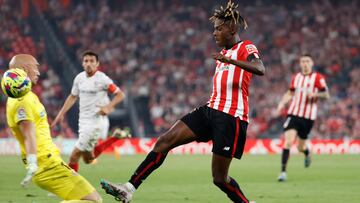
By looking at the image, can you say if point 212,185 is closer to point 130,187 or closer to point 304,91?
→ point 304,91

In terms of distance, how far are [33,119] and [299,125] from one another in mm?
11297

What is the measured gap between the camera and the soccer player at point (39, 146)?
7.55 metres

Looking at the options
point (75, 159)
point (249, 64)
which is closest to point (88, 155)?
point (75, 159)

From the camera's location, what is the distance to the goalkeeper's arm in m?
7.37

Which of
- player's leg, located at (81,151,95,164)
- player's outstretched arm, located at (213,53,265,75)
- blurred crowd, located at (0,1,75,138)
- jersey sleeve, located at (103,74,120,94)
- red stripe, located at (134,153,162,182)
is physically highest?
blurred crowd, located at (0,1,75,138)

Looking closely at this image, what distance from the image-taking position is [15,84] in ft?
24.3

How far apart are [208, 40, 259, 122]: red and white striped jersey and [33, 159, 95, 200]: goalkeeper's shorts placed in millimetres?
Answer: 2231

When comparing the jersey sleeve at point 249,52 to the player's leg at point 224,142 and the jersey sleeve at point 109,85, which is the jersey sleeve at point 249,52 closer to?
the player's leg at point 224,142

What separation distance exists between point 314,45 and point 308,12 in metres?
2.73

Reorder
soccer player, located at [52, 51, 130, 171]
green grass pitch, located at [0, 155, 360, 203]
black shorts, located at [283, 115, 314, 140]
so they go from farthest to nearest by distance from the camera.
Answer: black shorts, located at [283, 115, 314, 140], soccer player, located at [52, 51, 130, 171], green grass pitch, located at [0, 155, 360, 203]

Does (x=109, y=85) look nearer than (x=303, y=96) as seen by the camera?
Yes

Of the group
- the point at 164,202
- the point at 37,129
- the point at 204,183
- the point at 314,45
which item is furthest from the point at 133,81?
the point at 37,129

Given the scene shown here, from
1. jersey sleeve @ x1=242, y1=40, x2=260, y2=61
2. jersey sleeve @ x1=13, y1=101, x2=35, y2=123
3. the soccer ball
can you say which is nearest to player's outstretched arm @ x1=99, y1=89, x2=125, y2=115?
jersey sleeve @ x1=242, y1=40, x2=260, y2=61

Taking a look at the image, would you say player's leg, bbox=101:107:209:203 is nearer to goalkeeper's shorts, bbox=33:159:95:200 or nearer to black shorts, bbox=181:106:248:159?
black shorts, bbox=181:106:248:159
